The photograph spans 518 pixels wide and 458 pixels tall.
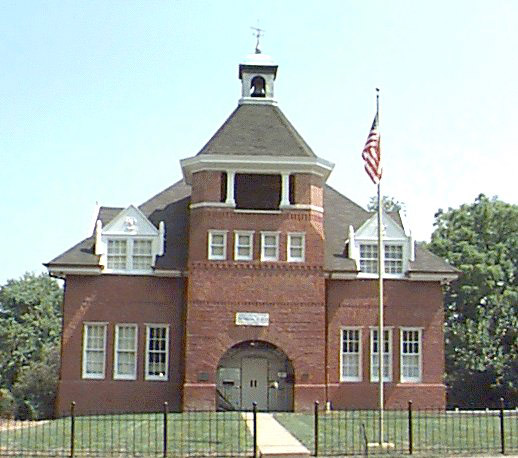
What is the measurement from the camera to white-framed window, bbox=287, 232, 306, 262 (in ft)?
117

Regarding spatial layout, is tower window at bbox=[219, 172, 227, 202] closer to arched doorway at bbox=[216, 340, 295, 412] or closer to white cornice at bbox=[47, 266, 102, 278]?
white cornice at bbox=[47, 266, 102, 278]

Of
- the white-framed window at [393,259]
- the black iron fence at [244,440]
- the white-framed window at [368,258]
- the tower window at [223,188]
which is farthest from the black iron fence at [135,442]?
the white-framed window at [393,259]

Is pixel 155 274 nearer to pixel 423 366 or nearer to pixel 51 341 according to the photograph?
pixel 423 366

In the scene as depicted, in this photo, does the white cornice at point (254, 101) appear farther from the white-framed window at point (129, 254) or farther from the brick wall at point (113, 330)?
the brick wall at point (113, 330)

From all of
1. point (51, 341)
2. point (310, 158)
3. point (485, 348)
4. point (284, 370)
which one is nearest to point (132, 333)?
point (284, 370)

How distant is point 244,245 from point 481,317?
876 inches

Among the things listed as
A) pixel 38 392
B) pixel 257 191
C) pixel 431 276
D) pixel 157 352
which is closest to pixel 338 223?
pixel 257 191

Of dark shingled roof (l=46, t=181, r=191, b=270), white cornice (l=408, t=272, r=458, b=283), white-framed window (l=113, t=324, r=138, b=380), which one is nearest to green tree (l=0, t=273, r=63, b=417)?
dark shingled roof (l=46, t=181, r=191, b=270)

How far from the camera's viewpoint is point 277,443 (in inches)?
846

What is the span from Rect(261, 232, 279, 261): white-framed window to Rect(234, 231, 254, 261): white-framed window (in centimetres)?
44

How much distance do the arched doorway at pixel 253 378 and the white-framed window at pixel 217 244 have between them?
4170 mm

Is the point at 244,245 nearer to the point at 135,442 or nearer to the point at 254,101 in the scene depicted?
the point at 254,101

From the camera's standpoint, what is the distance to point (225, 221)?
35.7 meters

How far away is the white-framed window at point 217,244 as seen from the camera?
117ft
